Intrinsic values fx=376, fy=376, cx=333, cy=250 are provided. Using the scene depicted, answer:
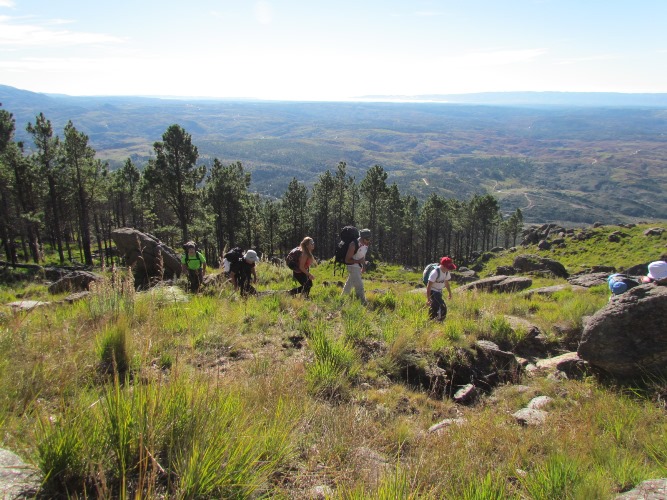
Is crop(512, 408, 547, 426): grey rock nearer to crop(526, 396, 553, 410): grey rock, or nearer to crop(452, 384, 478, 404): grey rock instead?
crop(526, 396, 553, 410): grey rock

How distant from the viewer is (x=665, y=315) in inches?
220

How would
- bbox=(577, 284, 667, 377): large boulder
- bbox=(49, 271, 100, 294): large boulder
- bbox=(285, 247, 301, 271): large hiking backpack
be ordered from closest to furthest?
bbox=(577, 284, 667, 377): large boulder
bbox=(285, 247, 301, 271): large hiking backpack
bbox=(49, 271, 100, 294): large boulder

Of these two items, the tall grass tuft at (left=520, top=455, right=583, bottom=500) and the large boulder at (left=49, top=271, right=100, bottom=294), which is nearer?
the tall grass tuft at (left=520, top=455, right=583, bottom=500)

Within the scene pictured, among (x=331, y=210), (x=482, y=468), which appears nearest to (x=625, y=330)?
(x=482, y=468)

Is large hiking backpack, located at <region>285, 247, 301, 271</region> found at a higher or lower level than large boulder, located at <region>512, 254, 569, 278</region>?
higher

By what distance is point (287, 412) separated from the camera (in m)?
3.24

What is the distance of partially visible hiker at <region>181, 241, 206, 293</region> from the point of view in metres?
10.6

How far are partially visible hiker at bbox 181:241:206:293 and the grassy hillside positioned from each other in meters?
2.97

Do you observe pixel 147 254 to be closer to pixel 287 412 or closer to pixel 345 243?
pixel 345 243

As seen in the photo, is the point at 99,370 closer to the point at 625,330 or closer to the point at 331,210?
the point at 625,330

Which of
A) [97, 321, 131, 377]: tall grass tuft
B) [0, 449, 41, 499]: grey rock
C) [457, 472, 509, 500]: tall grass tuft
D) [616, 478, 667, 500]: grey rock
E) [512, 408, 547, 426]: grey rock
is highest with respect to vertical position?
[0, 449, 41, 499]: grey rock

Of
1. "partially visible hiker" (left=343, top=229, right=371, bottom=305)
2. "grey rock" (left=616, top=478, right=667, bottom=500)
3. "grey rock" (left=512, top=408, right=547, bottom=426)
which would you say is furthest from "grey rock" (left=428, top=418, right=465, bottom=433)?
"partially visible hiker" (left=343, top=229, right=371, bottom=305)

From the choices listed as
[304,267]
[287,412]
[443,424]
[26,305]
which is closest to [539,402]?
[443,424]

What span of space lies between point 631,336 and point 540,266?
32.4 metres
